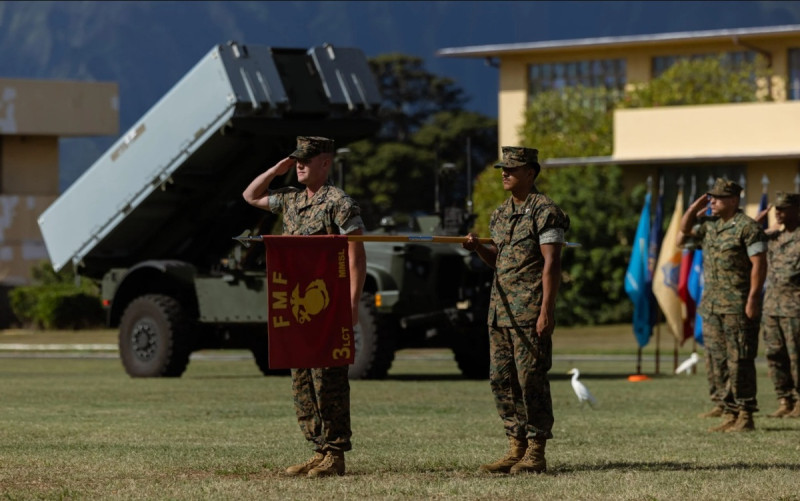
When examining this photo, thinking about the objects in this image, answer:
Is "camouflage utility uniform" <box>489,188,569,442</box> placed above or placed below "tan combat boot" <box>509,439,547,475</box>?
above

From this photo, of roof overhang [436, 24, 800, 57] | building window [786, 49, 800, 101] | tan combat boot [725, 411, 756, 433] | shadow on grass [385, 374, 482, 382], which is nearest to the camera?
A: tan combat boot [725, 411, 756, 433]

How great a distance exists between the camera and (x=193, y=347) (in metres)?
22.8

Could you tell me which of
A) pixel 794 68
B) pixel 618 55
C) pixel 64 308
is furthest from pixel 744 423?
pixel 618 55

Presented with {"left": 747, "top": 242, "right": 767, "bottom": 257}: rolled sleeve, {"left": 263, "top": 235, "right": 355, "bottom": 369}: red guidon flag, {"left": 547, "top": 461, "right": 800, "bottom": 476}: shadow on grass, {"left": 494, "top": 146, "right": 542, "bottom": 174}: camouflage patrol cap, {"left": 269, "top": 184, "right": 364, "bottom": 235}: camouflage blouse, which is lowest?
{"left": 547, "top": 461, "right": 800, "bottom": 476}: shadow on grass

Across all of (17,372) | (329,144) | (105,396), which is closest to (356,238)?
(329,144)

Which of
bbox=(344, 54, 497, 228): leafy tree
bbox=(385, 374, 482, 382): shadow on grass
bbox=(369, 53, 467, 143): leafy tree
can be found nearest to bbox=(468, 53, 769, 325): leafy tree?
bbox=(344, 54, 497, 228): leafy tree

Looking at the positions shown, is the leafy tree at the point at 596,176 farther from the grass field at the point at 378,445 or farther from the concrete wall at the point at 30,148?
the grass field at the point at 378,445

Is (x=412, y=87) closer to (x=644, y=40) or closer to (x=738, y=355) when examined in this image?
(x=644, y=40)

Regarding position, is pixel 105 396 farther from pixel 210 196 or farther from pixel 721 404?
pixel 721 404

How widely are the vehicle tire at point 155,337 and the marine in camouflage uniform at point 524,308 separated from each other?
39.8 ft

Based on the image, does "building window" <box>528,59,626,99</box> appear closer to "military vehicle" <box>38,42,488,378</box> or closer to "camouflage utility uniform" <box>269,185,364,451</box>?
"military vehicle" <box>38,42,488,378</box>

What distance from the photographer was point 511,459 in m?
10.4

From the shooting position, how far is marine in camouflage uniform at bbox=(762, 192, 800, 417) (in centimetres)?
1548

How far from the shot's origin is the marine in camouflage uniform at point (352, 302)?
1007 cm
